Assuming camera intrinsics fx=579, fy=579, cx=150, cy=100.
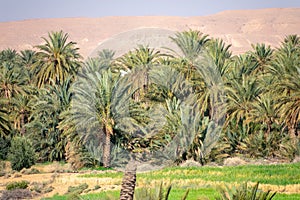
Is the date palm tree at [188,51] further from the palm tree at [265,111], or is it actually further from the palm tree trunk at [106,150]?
the palm tree trunk at [106,150]

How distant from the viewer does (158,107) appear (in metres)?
43.7

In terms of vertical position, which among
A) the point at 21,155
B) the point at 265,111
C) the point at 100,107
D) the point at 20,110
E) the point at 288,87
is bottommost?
the point at 21,155

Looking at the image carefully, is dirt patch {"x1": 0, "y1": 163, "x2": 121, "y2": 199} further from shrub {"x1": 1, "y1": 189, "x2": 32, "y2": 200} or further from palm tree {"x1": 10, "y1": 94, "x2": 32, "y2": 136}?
palm tree {"x1": 10, "y1": 94, "x2": 32, "y2": 136}

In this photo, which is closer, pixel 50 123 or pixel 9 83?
pixel 50 123

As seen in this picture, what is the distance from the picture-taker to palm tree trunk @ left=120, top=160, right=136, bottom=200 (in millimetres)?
8719

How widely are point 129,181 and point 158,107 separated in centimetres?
3489

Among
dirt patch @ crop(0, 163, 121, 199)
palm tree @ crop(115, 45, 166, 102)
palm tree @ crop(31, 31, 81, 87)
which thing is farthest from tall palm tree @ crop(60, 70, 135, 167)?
palm tree @ crop(31, 31, 81, 87)

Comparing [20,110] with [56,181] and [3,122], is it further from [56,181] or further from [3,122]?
[56,181]

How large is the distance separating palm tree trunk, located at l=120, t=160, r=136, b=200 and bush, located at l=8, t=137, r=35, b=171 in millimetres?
33161

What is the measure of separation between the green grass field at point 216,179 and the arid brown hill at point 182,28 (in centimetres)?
12657

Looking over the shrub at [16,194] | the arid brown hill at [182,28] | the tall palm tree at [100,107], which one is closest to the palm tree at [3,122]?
the tall palm tree at [100,107]

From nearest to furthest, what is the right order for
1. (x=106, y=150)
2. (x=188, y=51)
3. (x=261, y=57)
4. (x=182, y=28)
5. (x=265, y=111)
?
1. (x=106, y=150)
2. (x=265, y=111)
3. (x=188, y=51)
4. (x=261, y=57)
5. (x=182, y=28)

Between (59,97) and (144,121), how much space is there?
25.5 feet

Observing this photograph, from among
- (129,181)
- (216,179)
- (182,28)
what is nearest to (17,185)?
(216,179)
